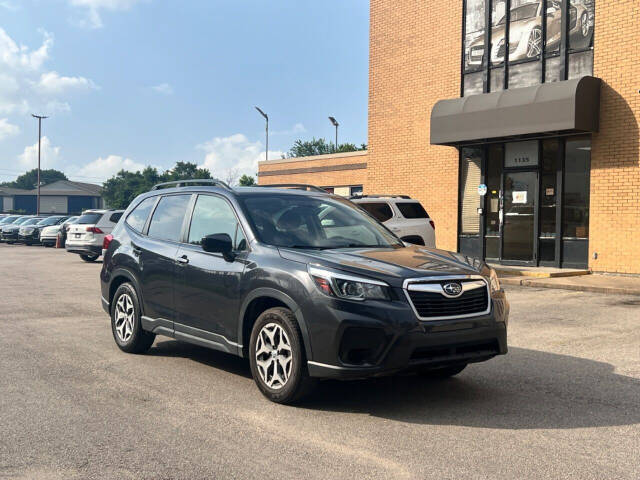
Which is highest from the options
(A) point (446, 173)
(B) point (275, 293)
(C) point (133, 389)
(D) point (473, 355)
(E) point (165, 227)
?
(A) point (446, 173)

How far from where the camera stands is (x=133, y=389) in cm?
592

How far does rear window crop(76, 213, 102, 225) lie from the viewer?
2291 centimetres

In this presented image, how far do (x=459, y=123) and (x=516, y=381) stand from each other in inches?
545

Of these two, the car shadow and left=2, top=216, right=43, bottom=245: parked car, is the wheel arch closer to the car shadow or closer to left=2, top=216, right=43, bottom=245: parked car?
the car shadow

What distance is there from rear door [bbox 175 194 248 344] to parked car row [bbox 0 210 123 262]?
53.6 ft

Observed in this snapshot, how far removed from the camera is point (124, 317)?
7.57 metres

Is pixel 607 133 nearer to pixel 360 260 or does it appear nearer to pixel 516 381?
pixel 516 381

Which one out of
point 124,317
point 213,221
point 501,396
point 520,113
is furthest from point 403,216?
point 501,396

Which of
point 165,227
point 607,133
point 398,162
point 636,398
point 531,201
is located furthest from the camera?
point 398,162

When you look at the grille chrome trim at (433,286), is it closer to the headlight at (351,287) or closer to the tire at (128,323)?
the headlight at (351,287)

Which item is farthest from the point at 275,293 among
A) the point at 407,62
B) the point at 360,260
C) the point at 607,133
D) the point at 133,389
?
the point at 407,62

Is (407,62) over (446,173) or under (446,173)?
over

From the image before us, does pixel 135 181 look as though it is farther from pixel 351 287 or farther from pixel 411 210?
pixel 351 287

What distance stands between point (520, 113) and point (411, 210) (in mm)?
4036
